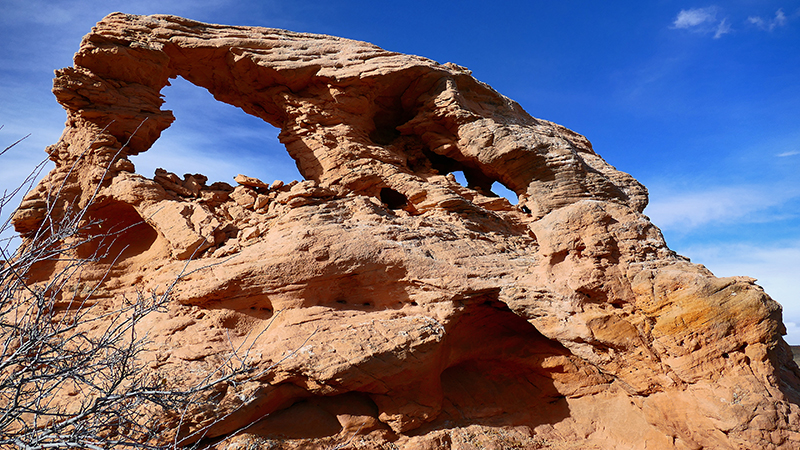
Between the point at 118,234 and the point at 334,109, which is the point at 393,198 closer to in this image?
the point at 334,109

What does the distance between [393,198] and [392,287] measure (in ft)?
10.2

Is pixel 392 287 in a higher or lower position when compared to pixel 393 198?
lower

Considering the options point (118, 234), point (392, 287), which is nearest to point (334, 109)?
point (392, 287)

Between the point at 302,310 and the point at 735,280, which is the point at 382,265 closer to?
the point at 302,310

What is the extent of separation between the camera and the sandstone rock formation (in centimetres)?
650

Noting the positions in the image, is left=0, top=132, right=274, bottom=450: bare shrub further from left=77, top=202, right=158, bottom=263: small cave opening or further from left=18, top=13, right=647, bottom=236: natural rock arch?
left=18, top=13, right=647, bottom=236: natural rock arch

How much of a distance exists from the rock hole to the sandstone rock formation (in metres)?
0.04

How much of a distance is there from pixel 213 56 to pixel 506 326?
25.8 ft

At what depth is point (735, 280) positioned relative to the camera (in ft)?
21.8

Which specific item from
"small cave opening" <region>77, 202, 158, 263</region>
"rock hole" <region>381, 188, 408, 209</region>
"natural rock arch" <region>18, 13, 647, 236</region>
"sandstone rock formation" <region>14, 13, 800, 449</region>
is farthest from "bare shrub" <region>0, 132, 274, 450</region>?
"rock hole" <region>381, 188, 408, 209</region>

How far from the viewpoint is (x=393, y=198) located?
10.3 meters

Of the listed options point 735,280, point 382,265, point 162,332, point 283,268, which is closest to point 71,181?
point 162,332

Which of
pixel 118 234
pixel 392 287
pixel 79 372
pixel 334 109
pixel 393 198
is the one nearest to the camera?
pixel 79 372

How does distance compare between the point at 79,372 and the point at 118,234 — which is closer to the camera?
the point at 79,372
